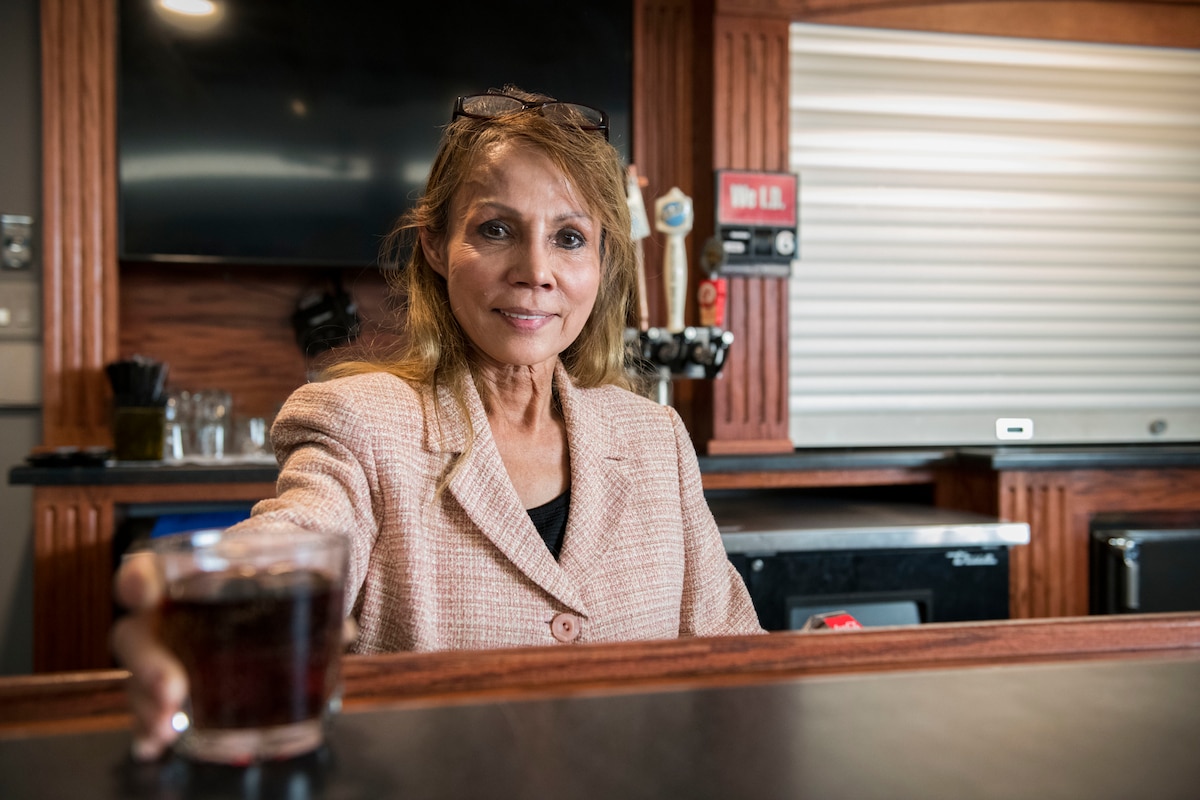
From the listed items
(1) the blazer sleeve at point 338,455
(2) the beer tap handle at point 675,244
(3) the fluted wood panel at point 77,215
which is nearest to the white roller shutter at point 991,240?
(2) the beer tap handle at point 675,244

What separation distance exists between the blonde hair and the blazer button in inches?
11.9

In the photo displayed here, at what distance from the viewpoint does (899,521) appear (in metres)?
2.64

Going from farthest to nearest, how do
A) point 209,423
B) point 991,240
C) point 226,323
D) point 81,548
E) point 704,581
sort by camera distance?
point 991,240, point 226,323, point 209,423, point 81,548, point 704,581

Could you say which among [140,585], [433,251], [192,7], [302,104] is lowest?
[140,585]

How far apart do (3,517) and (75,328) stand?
2.33ft

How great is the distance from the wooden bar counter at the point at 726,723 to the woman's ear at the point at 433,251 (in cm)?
86

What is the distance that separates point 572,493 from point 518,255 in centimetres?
35

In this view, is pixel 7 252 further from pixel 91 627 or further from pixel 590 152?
pixel 590 152

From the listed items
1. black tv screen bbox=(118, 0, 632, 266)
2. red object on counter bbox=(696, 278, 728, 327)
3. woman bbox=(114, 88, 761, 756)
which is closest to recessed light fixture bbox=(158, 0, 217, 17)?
black tv screen bbox=(118, 0, 632, 266)

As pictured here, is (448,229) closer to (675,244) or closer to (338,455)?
(338,455)

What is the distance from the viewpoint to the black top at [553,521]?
4.40 ft

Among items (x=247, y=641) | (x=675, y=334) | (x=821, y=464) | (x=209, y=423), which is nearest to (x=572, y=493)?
(x=247, y=641)

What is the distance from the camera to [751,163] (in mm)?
3361

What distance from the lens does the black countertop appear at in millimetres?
2586
